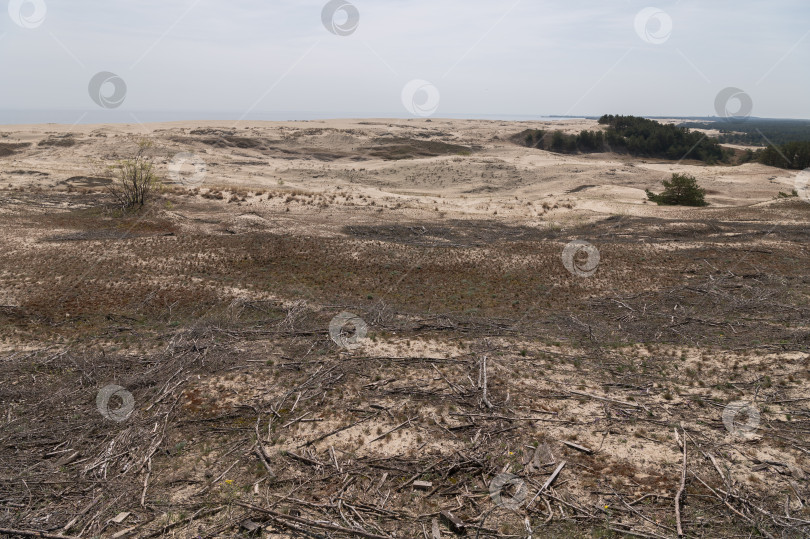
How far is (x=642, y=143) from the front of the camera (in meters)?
57.4

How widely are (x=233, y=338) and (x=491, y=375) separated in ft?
18.9

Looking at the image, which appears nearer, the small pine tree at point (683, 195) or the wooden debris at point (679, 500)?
the wooden debris at point (679, 500)

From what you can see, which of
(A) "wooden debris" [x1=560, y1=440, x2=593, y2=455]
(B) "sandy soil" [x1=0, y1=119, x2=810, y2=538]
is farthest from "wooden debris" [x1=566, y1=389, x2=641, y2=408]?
(A) "wooden debris" [x1=560, y1=440, x2=593, y2=455]

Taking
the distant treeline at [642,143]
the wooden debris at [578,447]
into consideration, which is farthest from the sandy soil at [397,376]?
the distant treeline at [642,143]

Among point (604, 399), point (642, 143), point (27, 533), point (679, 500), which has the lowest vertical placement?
point (27, 533)

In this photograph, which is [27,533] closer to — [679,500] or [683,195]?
[679,500]

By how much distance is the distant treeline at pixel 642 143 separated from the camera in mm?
56438

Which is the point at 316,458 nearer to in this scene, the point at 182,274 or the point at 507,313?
the point at 507,313

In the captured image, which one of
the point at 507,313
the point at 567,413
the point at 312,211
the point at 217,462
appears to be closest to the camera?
the point at 217,462

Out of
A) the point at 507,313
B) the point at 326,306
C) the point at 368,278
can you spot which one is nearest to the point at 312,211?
the point at 368,278

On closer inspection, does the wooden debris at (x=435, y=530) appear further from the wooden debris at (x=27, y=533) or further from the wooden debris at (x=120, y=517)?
the wooden debris at (x=27, y=533)

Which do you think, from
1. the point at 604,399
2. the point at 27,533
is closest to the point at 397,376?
the point at 604,399

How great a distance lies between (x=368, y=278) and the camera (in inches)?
635

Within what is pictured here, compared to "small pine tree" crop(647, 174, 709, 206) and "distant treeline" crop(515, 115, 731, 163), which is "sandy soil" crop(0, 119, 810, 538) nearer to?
"small pine tree" crop(647, 174, 709, 206)
